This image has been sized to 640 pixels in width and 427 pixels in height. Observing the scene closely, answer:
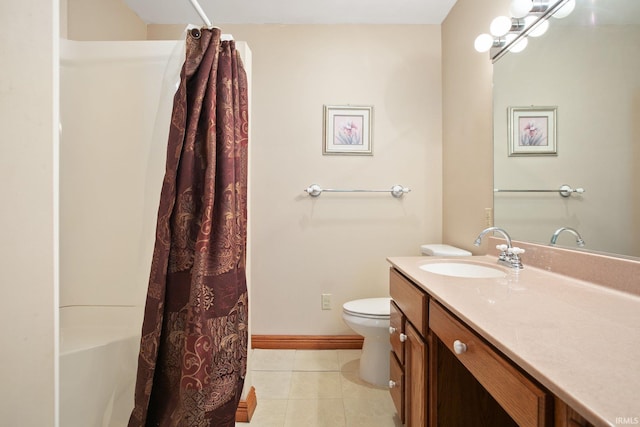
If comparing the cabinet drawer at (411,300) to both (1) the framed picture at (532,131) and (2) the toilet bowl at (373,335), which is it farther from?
(1) the framed picture at (532,131)

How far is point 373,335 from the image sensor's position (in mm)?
1733

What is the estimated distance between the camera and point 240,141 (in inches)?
50.8

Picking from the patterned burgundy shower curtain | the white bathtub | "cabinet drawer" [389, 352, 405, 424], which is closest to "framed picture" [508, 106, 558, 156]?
"cabinet drawer" [389, 352, 405, 424]

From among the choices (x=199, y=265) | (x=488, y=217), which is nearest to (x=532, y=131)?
(x=488, y=217)

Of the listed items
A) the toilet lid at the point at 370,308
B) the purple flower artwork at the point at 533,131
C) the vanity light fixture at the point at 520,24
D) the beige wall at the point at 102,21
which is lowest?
the toilet lid at the point at 370,308

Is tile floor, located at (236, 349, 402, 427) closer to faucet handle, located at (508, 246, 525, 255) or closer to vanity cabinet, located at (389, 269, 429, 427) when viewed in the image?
vanity cabinet, located at (389, 269, 429, 427)

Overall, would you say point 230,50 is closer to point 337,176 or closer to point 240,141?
point 240,141

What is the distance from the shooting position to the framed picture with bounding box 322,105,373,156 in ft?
7.39

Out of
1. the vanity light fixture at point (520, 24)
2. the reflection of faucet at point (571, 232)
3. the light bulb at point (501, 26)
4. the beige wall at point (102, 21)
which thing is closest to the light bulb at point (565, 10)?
the vanity light fixture at point (520, 24)

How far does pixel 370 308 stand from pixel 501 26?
1.62 meters

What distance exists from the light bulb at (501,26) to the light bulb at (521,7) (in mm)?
106

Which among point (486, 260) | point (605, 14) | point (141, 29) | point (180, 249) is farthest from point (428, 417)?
point (141, 29)

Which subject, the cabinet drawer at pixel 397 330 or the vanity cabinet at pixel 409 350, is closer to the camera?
the vanity cabinet at pixel 409 350

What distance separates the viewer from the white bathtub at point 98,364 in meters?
1.16
